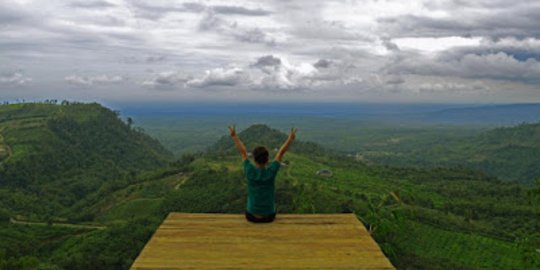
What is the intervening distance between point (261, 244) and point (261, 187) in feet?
6.57

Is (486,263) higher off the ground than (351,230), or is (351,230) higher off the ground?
(351,230)

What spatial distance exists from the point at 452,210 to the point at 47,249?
86.6 meters

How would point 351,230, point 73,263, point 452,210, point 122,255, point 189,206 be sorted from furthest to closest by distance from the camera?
1. point 452,210
2. point 189,206
3. point 122,255
4. point 73,263
5. point 351,230

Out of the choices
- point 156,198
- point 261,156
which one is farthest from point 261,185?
point 156,198

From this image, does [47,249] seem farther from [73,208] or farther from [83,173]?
[83,173]

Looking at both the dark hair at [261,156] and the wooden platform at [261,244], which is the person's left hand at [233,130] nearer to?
the dark hair at [261,156]

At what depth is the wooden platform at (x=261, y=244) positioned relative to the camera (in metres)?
6.43

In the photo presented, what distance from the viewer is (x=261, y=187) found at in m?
9.23

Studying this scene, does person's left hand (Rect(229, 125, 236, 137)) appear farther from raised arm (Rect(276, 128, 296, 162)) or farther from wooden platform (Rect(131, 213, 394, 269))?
wooden platform (Rect(131, 213, 394, 269))

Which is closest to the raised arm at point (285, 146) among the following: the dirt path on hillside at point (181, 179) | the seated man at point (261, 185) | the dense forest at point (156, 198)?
the seated man at point (261, 185)

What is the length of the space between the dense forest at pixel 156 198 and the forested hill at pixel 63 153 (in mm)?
430

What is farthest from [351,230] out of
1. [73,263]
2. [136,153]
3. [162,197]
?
[136,153]

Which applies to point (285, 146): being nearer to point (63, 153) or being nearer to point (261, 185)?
point (261, 185)

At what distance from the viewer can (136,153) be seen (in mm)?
179375
